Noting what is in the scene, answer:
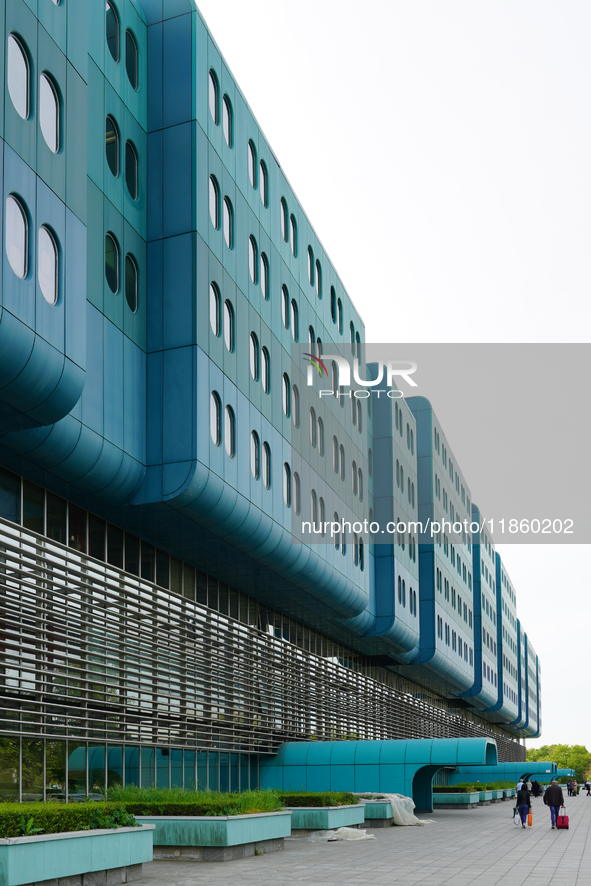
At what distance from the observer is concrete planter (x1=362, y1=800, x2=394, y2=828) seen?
99.5ft

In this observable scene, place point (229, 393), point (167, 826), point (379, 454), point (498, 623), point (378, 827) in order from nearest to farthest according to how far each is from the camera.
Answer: point (167, 826)
point (229, 393)
point (378, 827)
point (379, 454)
point (498, 623)

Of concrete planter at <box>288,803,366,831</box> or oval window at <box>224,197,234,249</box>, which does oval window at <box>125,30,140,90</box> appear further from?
concrete planter at <box>288,803,366,831</box>

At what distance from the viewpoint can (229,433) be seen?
26.9 meters

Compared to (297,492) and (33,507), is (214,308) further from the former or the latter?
(297,492)

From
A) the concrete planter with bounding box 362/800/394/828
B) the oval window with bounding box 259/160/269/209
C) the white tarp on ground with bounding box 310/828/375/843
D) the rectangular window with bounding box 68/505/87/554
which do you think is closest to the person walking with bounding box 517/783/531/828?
the concrete planter with bounding box 362/800/394/828

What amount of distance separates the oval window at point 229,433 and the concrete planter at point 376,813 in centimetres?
1210

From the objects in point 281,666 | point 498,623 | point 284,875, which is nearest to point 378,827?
point 281,666

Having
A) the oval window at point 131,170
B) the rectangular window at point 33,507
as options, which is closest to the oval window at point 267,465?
the rectangular window at point 33,507

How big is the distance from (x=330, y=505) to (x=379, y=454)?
11.6 metres

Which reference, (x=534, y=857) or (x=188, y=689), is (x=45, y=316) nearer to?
(x=188, y=689)

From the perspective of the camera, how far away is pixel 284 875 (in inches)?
655

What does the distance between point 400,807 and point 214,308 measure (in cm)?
1682

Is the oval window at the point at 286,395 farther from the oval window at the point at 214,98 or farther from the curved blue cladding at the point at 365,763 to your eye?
the curved blue cladding at the point at 365,763

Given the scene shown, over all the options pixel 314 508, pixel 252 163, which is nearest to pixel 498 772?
pixel 314 508
